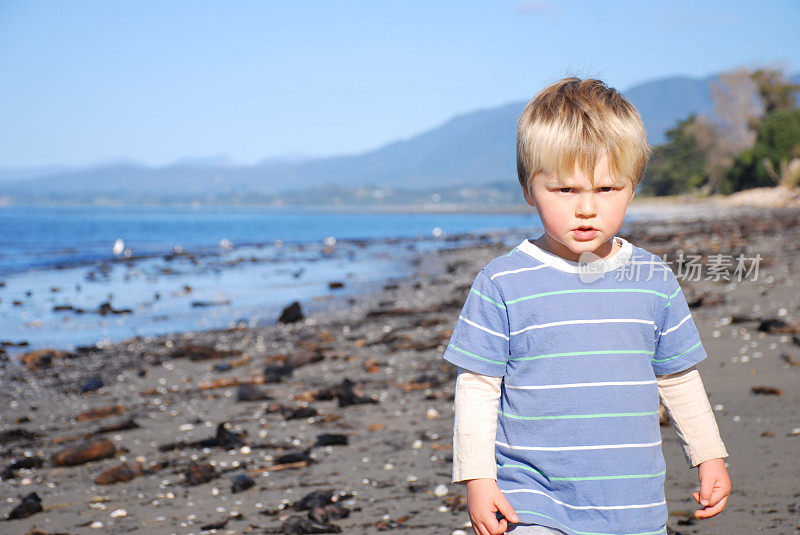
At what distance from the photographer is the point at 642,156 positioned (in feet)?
7.90

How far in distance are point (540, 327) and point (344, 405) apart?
4958 millimetres

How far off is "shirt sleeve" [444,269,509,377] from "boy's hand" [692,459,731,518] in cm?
85

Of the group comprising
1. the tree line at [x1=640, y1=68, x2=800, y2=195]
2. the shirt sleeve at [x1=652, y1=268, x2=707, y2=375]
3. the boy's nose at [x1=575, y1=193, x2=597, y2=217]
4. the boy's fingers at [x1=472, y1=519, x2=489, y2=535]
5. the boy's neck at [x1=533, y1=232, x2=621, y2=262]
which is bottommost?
the boy's fingers at [x1=472, y1=519, x2=489, y2=535]

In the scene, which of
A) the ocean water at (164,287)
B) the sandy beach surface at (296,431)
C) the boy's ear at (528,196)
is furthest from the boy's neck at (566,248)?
the ocean water at (164,287)

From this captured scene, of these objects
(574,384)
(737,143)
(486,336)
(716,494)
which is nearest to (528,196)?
(486,336)

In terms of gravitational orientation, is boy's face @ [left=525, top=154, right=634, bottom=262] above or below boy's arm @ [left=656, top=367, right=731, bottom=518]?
above

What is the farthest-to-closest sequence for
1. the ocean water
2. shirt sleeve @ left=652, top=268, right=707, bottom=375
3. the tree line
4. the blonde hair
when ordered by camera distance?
the tree line → the ocean water → shirt sleeve @ left=652, top=268, right=707, bottom=375 → the blonde hair

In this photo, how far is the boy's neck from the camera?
2.48 meters

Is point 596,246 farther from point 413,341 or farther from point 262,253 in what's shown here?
point 262,253

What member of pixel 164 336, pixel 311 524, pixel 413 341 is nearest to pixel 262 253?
pixel 164 336

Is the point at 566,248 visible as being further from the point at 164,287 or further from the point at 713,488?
the point at 164,287

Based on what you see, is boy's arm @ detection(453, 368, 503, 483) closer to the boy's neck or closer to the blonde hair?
the boy's neck

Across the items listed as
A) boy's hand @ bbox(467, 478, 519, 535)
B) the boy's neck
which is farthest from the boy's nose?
boy's hand @ bbox(467, 478, 519, 535)

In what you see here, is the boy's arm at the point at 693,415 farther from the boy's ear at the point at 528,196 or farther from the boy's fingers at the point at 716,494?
the boy's ear at the point at 528,196
